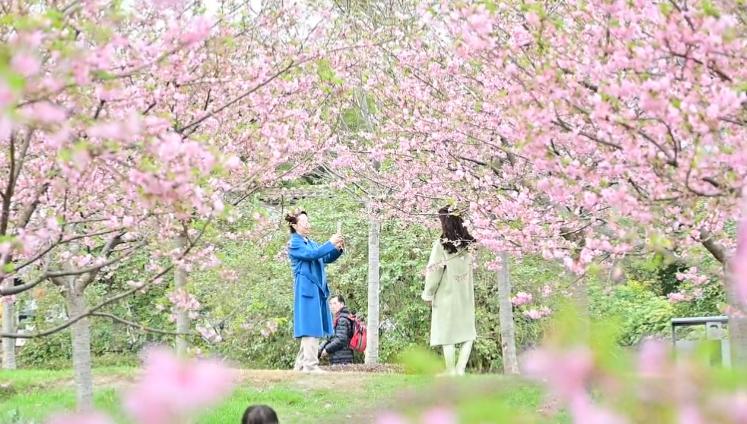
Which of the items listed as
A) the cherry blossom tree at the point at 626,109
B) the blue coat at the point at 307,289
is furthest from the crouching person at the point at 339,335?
the cherry blossom tree at the point at 626,109

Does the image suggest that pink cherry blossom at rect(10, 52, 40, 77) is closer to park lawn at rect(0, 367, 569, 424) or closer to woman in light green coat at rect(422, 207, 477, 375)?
park lawn at rect(0, 367, 569, 424)

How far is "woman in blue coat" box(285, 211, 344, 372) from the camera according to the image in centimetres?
979

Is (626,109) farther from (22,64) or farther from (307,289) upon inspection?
(307,289)

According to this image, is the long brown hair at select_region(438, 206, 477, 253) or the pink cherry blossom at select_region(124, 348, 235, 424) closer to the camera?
the pink cherry blossom at select_region(124, 348, 235, 424)

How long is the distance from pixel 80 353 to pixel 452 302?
404 centimetres

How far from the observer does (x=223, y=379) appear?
3.68 feet

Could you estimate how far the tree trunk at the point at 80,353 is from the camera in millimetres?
7090

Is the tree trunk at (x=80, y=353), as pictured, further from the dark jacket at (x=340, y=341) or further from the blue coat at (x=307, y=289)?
the dark jacket at (x=340, y=341)

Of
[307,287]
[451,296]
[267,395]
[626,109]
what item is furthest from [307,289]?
[626,109]

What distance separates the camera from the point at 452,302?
9914mm

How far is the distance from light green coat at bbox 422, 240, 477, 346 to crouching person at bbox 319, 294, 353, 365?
244 centimetres

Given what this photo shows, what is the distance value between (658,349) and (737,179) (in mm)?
2975

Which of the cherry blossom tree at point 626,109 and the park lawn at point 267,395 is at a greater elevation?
the cherry blossom tree at point 626,109

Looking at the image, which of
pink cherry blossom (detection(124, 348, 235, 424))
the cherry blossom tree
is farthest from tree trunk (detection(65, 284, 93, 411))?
pink cherry blossom (detection(124, 348, 235, 424))
